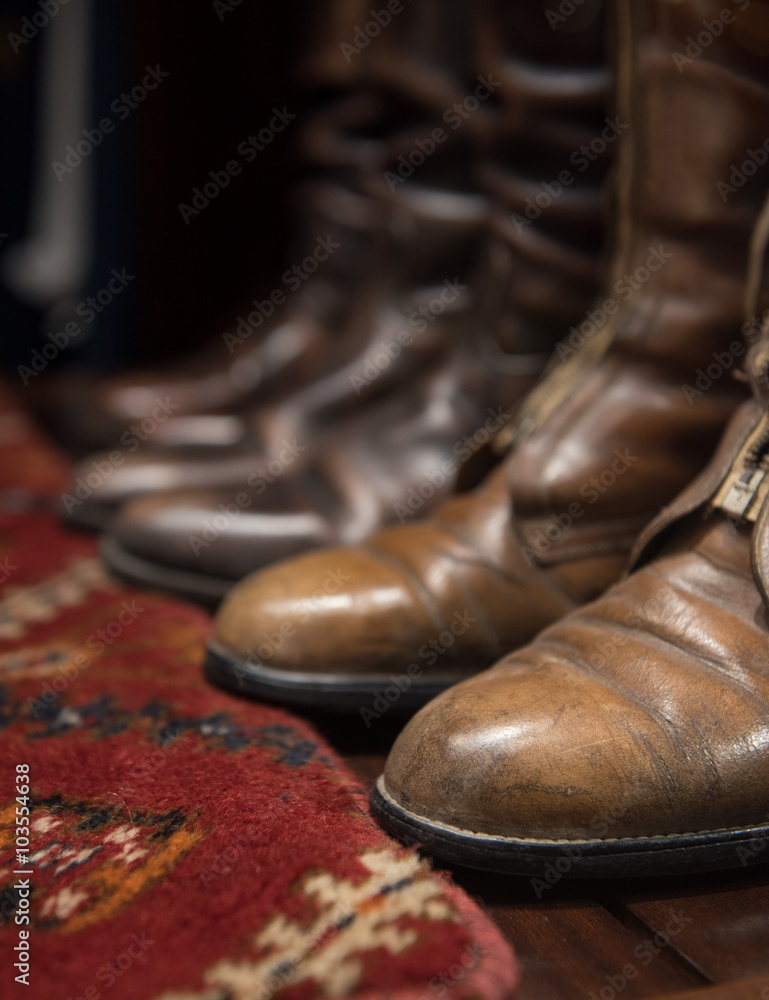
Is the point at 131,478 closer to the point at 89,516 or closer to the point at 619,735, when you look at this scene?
the point at 89,516

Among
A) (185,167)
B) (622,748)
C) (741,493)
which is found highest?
(185,167)

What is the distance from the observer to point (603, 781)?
1.73 feet

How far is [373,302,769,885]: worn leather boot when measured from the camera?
53cm

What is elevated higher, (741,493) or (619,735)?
(741,493)

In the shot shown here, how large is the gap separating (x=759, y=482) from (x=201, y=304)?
6.74 ft

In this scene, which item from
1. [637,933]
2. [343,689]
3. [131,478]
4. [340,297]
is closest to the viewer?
[637,933]

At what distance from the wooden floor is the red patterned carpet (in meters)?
0.03

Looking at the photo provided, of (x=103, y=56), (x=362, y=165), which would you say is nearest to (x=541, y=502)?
(x=362, y=165)

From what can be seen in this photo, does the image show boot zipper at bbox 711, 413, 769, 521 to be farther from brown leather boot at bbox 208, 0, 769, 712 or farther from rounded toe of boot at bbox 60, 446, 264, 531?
rounded toe of boot at bbox 60, 446, 264, 531

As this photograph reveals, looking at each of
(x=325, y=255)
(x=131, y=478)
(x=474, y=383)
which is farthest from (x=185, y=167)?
(x=474, y=383)

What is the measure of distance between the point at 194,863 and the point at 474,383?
24.4 inches

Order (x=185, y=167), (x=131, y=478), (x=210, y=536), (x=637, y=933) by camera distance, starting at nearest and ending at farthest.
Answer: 1. (x=637, y=933)
2. (x=210, y=536)
3. (x=131, y=478)
4. (x=185, y=167)

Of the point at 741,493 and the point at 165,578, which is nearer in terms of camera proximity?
the point at 741,493

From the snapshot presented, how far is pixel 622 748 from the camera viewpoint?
0.53 metres
